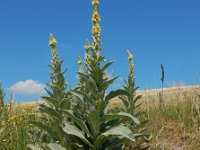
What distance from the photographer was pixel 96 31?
18.4ft

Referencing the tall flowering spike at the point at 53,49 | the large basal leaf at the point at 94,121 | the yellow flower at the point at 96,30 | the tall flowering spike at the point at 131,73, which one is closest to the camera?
the large basal leaf at the point at 94,121

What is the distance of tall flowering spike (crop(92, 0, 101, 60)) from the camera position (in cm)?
554

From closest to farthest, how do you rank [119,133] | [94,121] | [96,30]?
[119,133] < [94,121] < [96,30]

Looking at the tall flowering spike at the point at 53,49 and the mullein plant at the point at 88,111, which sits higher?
the tall flowering spike at the point at 53,49

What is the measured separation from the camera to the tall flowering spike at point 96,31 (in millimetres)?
5542

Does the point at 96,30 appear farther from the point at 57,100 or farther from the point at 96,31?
the point at 57,100

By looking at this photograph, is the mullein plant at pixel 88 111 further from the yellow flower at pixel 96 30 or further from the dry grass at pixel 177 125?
the dry grass at pixel 177 125

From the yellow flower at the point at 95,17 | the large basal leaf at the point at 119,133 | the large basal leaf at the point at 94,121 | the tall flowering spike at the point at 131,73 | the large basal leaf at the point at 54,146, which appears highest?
the yellow flower at the point at 95,17

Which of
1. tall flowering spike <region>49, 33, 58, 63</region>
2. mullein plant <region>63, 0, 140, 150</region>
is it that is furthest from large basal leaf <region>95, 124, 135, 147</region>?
tall flowering spike <region>49, 33, 58, 63</region>

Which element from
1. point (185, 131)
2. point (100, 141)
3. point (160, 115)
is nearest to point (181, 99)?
point (160, 115)

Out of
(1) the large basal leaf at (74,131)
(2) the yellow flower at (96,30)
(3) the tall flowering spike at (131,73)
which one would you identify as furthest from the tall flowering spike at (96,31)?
(3) the tall flowering spike at (131,73)

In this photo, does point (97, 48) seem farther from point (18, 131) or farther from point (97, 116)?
point (18, 131)

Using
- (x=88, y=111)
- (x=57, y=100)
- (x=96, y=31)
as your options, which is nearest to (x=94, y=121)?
(x=88, y=111)

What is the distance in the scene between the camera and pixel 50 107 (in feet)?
19.0
